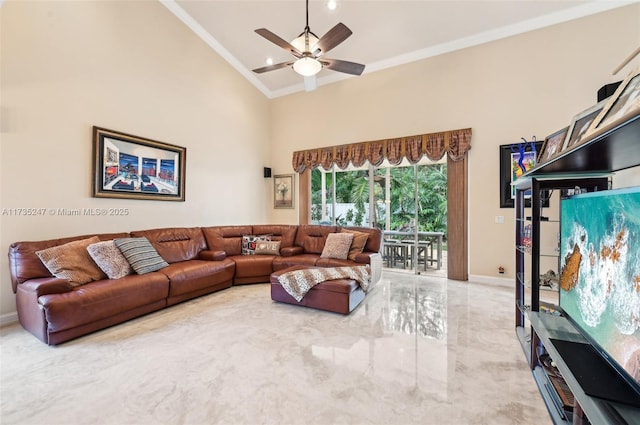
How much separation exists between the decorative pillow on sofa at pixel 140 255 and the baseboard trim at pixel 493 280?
4.78 metres

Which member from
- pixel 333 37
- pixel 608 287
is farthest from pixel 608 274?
pixel 333 37

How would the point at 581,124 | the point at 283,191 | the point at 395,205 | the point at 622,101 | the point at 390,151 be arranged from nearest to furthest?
the point at 622,101, the point at 581,124, the point at 390,151, the point at 395,205, the point at 283,191

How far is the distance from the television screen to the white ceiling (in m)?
3.71

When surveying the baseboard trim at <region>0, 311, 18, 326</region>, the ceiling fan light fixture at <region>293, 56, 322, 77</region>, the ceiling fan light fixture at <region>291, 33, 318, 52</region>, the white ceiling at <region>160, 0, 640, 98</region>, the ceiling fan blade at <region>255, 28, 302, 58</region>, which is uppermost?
the white ceiling at <region>160, 0, 640, 98</region>

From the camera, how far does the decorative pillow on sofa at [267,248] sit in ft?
15.5

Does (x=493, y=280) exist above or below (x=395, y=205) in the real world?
below

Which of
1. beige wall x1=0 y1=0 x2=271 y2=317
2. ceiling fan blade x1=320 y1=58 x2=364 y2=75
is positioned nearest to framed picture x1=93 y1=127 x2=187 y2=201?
beige wall x1=0 y1=0 x2=271 y2=317

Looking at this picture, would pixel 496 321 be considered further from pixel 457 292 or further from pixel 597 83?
pixel 597 83

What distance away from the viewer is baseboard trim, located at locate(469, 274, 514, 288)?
13.7ft

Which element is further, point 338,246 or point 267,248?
point 267,248

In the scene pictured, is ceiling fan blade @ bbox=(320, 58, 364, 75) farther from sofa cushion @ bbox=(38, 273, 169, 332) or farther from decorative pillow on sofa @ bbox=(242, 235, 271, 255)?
sofa cushion @ bbox=(38, 273, 169, 332)

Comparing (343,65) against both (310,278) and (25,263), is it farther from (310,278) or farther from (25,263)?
(25,263)

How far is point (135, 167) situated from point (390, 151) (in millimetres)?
4238

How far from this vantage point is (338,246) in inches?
170
